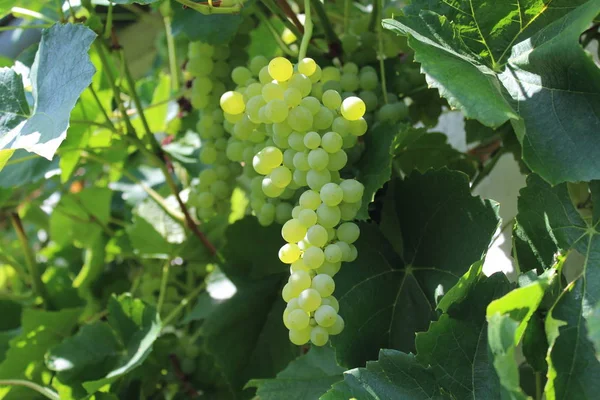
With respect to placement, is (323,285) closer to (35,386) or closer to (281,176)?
(281,176)

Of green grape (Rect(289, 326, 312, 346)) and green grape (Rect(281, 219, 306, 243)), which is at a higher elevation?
green grape (Rect(281, 219, 306, 243))

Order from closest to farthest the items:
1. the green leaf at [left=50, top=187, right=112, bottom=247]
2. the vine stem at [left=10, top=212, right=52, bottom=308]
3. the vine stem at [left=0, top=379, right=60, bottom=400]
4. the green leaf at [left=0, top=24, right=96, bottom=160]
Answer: the green leaf at [left=0, top=24, right=96, bottom=160] → the vine stem at [left=0, top=379, right=60, bottom=400] → the vine stem at [left=10, top=212, right=52, bottom=308] → the green leaf at [left=50, top=187, right=112, bottom=247]

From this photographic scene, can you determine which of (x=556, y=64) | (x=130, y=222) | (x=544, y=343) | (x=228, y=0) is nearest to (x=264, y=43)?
(x=228, y=0)

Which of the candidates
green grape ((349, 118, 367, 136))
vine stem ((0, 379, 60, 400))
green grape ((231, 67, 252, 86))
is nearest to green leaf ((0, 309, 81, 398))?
vine stem ((0, 379, 60, 400))

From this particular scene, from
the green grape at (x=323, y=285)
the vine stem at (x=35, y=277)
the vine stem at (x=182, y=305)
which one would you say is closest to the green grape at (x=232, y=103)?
the green grape at (x=323, y=285)

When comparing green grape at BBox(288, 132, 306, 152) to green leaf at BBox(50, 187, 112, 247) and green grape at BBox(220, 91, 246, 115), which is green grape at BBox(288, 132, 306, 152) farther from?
green leaf at BBox(50, 187, 112, 247)

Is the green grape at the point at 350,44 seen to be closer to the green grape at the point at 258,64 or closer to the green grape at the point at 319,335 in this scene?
the green grape at the point at 258,64
